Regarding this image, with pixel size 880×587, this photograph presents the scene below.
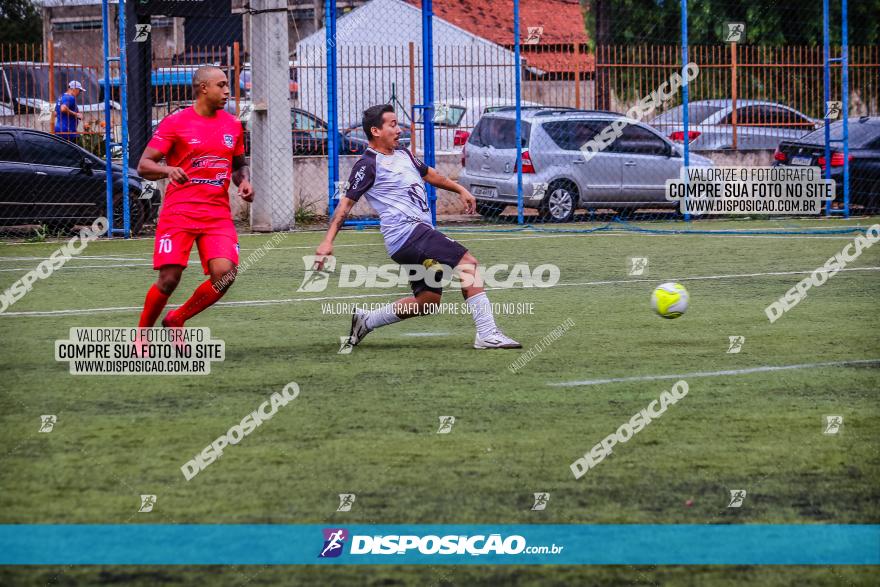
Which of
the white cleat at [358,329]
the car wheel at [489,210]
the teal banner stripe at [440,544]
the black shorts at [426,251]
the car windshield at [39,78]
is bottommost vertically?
the teal banner stripe at [440,544]

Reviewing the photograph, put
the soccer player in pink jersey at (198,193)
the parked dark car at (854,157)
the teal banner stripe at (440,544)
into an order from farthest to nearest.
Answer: the parked dark car at (854,157) < the soccer player in pink jersey at (198,193) < the teal banner stripe at (440,544)

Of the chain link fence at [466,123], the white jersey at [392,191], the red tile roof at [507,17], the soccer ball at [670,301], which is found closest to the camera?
the white jersey at [392,191]

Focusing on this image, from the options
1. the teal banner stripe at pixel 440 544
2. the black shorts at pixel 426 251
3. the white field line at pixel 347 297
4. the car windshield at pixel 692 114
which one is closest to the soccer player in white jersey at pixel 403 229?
the black shorts at pixel 426 251

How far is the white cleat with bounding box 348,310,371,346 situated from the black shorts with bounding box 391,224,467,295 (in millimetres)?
409

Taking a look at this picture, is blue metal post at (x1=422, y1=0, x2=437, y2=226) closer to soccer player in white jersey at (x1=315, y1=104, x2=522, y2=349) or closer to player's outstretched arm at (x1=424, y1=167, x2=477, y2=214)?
player's outstretched arm at (x1=424, y1=167, x2=477, y2=214)

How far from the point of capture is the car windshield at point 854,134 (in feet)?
74.2

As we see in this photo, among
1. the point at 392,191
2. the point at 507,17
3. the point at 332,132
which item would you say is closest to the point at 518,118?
the point at 332,132

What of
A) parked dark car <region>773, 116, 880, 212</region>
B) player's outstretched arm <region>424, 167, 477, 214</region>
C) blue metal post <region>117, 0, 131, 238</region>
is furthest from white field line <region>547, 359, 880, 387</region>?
parked dark car <region>773, 116, 880, 212</region>

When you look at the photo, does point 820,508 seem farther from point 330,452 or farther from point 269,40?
point 269,40

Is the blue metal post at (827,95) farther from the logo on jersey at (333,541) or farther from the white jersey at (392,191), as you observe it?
the logo on jersey at (333,541)

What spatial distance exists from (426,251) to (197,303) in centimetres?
156

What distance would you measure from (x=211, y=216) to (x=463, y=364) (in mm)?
1918

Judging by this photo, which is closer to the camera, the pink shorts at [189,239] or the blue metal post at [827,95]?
the pink shorts at [189,239]

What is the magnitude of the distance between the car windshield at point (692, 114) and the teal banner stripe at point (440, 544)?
65.9 feet
